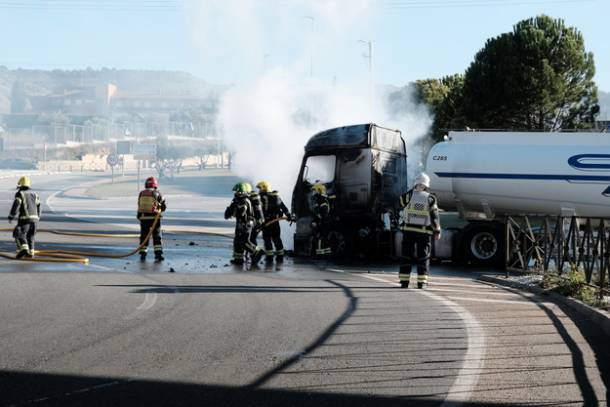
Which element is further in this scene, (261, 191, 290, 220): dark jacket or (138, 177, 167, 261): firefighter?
(261, 191, 290, 220): dark jacket

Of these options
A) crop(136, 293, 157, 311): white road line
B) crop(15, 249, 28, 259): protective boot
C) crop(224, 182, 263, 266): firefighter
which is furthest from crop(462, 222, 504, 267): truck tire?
crop(15, 249, 28, 259): protective boot

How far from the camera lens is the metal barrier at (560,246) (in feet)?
41.2

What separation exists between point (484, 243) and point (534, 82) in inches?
655

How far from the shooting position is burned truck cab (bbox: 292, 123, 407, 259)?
65.6ft

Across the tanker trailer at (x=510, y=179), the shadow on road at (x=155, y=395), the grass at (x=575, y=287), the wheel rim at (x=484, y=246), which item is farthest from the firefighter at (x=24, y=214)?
the shadow on road at (x=155, y=395)

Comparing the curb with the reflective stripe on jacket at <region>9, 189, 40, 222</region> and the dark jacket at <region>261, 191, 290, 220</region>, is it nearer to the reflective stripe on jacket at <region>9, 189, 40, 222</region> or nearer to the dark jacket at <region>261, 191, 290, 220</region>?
the dark jacket at <region>261, 191, 290, 220</region>

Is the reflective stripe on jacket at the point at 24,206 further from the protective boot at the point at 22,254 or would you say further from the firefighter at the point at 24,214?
the protective boot at the point at 22,254

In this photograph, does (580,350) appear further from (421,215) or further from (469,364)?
(421,215)

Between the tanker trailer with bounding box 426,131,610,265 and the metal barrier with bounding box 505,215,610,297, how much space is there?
37.9 inches

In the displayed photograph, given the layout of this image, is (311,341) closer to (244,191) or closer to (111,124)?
(244,191)

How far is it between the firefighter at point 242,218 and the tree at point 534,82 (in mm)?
19344

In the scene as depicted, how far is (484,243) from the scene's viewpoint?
1944cm

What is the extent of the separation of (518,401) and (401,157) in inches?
602

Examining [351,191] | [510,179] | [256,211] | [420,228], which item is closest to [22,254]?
[256,211]
